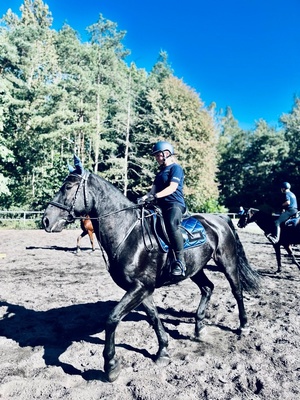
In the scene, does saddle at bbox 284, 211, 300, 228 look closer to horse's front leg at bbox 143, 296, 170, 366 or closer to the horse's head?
horse's front leg at bbox 143, 296, 170, 366

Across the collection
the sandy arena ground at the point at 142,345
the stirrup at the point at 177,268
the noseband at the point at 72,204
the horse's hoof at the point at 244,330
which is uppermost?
the noseband at the point at 72,204

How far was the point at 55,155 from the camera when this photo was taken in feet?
107

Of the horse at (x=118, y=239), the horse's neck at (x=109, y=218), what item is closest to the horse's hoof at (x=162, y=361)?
the horse at (x=118, y=239)

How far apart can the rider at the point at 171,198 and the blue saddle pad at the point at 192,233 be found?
28 centimetres

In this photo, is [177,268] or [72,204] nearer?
[72,204]

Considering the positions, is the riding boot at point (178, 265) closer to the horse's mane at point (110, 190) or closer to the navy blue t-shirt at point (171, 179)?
the navy blue t-shirt at point (171, 179)

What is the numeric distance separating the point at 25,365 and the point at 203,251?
10.3ft

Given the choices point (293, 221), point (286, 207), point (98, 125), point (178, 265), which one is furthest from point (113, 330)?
point (98, 125)

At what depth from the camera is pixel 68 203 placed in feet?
14.7

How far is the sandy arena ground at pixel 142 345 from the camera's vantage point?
386 centimetres

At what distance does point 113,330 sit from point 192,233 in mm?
1952

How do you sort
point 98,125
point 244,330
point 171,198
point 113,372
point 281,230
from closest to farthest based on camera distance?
1. point 113,372
2. point 171,198
3. point 244,330
4. point 281,230
5. point 98,125

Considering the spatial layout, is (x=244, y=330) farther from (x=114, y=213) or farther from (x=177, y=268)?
(x=114, y=213)

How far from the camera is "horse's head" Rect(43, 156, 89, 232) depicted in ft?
14.3
